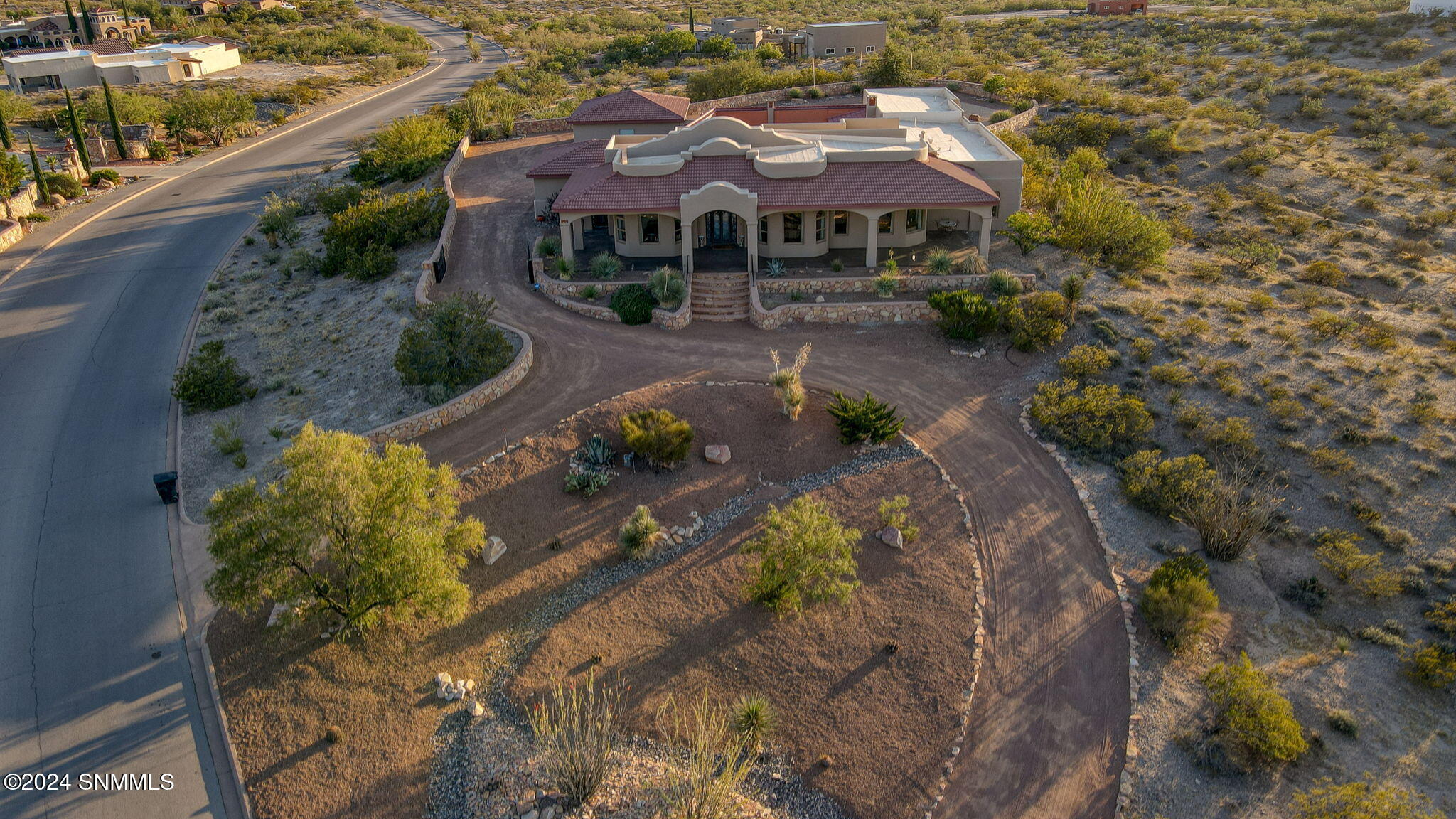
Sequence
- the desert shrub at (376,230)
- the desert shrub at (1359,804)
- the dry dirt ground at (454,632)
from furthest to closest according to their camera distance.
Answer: the desert shrub at (376,230), the dry dirt ground at (454,632), the desert shrub at (1359,804)

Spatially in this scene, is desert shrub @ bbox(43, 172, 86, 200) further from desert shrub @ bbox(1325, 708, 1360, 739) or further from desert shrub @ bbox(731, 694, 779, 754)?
desert shrub @ bbox(1325, 708, 1360, 739)

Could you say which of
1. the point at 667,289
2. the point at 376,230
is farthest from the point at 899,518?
the point at 376,230

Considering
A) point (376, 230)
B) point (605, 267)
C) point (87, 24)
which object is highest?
point (87, 24)

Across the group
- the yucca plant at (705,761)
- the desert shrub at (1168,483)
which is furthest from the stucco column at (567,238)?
the desert shrub at (1168,483)

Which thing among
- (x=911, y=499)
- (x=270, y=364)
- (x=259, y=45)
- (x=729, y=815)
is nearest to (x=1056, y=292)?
(x=911, y=499)

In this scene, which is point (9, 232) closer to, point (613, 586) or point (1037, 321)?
point (613, 586)

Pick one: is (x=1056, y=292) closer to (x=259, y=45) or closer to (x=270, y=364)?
(x=270, y=364)

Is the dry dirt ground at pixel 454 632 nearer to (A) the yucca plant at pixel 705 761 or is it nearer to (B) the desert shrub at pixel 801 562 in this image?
(B) the desert shrub at pixel 801 562
